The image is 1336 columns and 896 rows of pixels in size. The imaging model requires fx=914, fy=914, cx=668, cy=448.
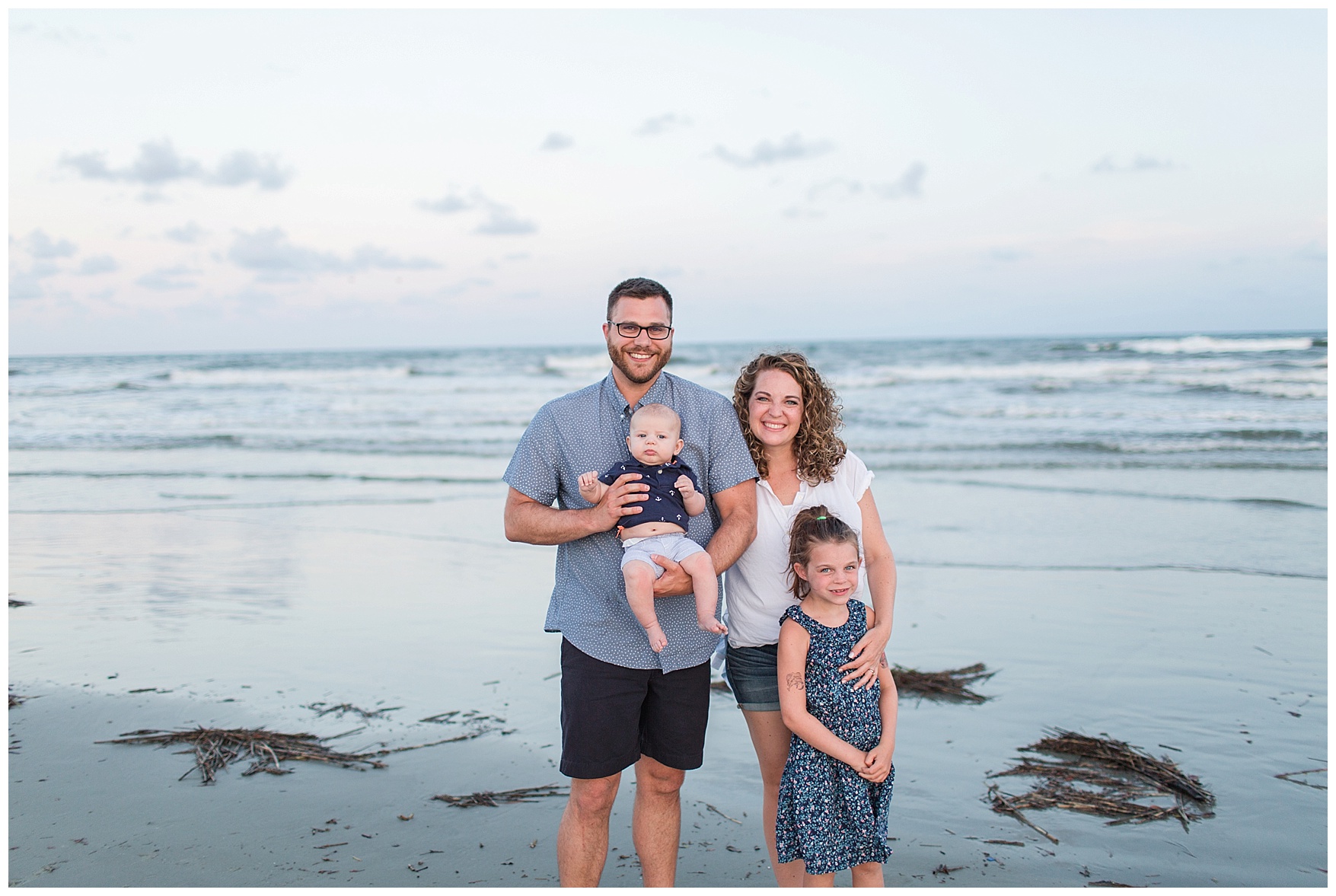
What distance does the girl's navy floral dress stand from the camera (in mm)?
2826

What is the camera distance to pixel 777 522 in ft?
10.2

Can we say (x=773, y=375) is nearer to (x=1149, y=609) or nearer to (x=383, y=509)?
(x=1149, y=609)

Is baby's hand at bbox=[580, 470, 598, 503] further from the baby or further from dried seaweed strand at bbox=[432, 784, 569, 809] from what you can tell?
dried seaweed strand at bbox=[432, 784, 569, 809]

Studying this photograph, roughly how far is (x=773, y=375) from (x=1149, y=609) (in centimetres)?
465

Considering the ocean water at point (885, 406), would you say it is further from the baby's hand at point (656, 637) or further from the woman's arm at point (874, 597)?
the baby's hand at point (656, 637)

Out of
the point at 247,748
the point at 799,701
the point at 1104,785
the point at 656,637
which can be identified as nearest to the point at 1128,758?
the point at 1104,785

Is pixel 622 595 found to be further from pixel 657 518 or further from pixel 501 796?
pixel 501 796

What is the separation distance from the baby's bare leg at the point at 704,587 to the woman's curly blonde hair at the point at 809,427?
491mm

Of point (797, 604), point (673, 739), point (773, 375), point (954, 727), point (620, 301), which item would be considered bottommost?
point (954, 727)

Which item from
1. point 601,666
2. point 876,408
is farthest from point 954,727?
point 876,408

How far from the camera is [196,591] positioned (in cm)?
677

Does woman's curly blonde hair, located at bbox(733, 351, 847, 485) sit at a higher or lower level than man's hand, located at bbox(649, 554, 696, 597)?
higher

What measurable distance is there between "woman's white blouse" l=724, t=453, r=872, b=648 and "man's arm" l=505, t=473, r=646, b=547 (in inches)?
19.2

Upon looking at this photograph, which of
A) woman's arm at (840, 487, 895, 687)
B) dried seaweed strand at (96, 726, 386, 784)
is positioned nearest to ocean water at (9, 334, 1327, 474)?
woman's arm at (840, 487, 895, 687)
